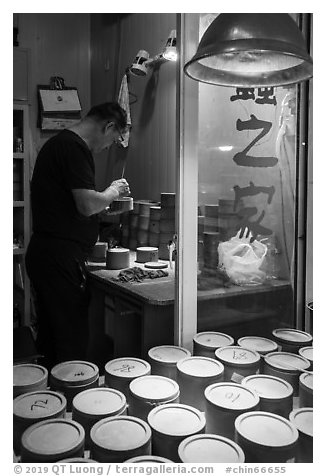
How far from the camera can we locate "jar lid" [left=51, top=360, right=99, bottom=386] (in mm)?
1325

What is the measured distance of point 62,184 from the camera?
2260mm

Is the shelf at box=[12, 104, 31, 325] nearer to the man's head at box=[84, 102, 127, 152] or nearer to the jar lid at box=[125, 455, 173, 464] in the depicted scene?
the man's head at box=[84, 102, 127, 152]

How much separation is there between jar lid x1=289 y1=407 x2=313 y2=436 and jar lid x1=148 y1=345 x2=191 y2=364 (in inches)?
16.1

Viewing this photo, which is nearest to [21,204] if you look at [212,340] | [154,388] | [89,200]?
[89,200]

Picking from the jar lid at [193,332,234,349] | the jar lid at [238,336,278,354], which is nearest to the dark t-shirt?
the jar lid at [193,332,234,349]

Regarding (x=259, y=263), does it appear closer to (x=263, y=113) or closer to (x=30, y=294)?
(x=263, y=113)

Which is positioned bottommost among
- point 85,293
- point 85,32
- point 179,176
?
point 85,293

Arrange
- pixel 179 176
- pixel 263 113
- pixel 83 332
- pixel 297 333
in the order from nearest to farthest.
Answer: pixel 179 176
pixel 297 333
pixel 263 113
pixel 83 332

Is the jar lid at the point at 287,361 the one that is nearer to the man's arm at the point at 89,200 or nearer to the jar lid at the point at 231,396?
the jar lid at the point at 231,396

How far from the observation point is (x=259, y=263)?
2.21 m
